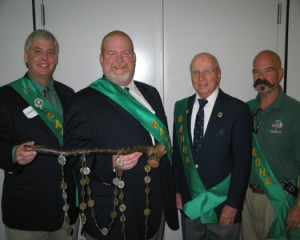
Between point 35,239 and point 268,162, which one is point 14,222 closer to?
point 35,239

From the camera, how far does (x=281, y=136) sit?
1.31 meters

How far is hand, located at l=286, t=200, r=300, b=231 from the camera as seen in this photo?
1335 millimetres

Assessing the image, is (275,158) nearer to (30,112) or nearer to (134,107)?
(134,107)

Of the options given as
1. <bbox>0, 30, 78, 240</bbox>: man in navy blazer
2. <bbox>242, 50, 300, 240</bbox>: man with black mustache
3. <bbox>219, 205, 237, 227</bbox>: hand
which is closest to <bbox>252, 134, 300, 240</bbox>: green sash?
<bbox>242, 50, 300, 240</bbox>: man with black mustache

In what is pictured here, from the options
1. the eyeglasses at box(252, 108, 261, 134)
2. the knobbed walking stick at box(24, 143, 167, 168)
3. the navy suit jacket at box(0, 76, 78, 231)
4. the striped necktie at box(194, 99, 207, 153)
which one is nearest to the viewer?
the knobbed walking stick at box(24, 143, 167, 168)

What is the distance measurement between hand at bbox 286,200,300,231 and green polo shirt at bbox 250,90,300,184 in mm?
181

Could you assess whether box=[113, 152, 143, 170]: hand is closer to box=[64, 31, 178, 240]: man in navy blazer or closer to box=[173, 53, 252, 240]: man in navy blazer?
box=[64, 31, 178, 240]: man in navy blazer

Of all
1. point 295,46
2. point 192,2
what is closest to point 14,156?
point 192,2

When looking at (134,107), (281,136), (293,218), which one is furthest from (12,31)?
(293,218)

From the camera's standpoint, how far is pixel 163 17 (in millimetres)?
1667

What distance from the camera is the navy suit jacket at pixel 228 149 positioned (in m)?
1.24

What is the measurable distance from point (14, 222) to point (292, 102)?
1.70 m

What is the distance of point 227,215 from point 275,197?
0.34 meters

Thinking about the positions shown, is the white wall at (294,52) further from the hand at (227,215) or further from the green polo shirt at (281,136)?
the hand at (227,215)
